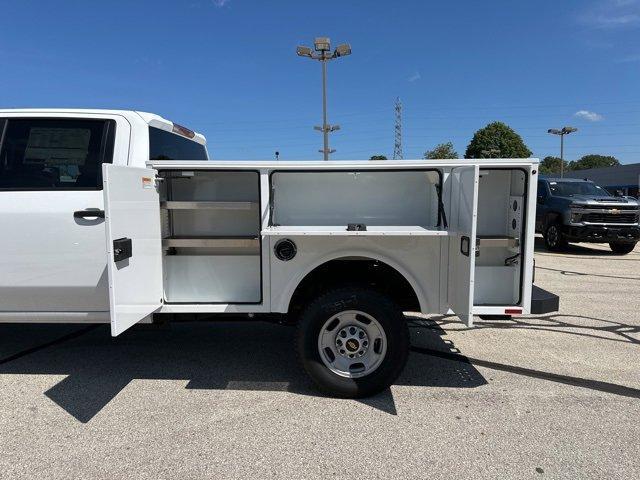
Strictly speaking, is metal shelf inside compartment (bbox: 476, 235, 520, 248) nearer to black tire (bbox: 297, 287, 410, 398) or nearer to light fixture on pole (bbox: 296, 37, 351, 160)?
black tire (bbox: 297, 287, 410, 398)

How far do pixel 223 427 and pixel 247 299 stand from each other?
3.29ft

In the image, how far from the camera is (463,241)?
3234 mm

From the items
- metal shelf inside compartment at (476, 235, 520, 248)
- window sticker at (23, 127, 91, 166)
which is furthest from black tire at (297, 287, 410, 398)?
window sticker at (23, 127, 91, 166)

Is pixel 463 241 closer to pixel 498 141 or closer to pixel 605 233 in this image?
pixel 605 233

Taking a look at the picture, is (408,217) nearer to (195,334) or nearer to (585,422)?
(585,422)

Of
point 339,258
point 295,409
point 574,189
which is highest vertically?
point 574,189

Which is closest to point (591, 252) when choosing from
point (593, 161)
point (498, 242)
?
point (498, 242)

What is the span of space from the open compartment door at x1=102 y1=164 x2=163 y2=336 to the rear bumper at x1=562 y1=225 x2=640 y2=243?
36.5ft

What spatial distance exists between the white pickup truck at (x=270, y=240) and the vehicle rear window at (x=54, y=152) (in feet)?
0.04

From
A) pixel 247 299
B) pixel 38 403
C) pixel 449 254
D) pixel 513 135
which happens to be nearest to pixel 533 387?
pixel 449 254

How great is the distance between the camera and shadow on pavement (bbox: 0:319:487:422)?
3.70 metres

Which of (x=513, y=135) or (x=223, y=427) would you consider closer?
(x=223, y=427)

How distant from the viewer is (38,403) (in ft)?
11.3

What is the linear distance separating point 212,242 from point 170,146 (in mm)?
1076
